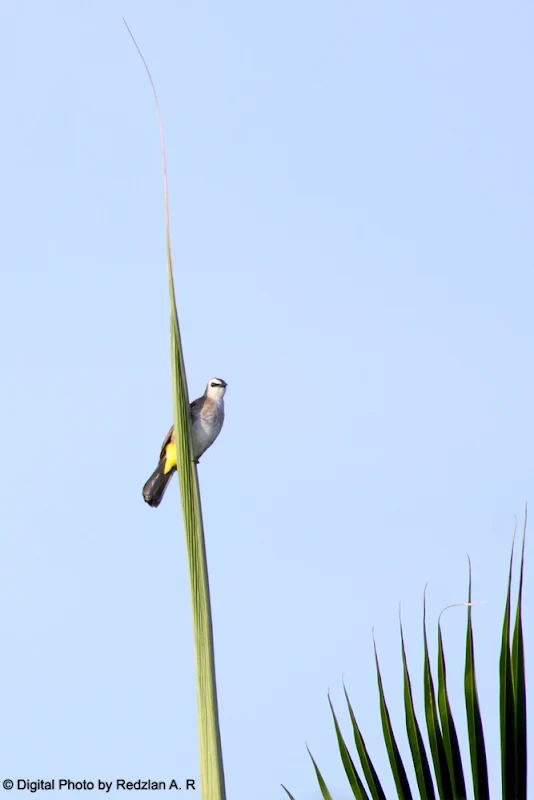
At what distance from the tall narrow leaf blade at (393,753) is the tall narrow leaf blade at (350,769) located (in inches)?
4.2

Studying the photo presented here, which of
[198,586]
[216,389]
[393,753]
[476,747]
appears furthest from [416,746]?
[216,389]

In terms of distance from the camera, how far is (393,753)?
8.71 ft

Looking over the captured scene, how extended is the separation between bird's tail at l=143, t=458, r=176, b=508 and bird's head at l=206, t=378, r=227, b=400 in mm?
1811

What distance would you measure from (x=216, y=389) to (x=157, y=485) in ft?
6.86

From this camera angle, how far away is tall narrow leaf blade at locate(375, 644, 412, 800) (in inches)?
103

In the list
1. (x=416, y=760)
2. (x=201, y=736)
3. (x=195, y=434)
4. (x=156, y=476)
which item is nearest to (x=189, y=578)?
(x=201, y=736)

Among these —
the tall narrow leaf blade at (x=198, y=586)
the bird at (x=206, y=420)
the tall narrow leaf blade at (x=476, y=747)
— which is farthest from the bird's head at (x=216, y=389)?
the tall narrow leaf blade at (x=476, y=747)

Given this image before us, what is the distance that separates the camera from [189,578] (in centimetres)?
249

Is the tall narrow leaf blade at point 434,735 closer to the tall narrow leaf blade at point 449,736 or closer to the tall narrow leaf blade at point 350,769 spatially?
the tall narrow leaf blade at point 449,736

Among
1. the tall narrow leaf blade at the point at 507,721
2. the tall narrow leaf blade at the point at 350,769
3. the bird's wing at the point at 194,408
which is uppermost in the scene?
the tall narrow leaf blade at the point at 507,721

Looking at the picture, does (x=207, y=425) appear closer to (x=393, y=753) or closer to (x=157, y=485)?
(x=157, y=485)

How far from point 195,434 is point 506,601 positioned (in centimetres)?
611

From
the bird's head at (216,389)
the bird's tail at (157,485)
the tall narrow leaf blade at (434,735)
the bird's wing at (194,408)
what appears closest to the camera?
the tall narrow leaf blade at (434,735)

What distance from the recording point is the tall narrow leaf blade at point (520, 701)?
2.47 meters
